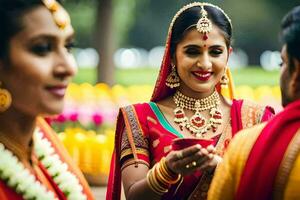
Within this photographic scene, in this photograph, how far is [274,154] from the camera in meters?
3.28

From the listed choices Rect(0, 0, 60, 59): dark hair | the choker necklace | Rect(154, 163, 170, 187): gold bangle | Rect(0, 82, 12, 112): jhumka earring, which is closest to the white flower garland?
Rect(0, 82, 12, 112): jhumka earring

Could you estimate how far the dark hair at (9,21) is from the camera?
3.27 meters

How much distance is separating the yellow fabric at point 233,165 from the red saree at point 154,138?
1.19 metres

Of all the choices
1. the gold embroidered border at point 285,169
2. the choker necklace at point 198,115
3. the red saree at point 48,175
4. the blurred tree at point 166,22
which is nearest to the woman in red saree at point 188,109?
the choker necklace at point 198,115

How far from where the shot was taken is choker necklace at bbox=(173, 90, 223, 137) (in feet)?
15.9

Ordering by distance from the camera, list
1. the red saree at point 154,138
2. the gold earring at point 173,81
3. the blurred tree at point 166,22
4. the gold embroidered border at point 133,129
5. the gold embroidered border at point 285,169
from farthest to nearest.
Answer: the blurred tree at point 166,22
the gold earring at point 173,81
the gold embroidered border at point 133,129
the red saree at point 154,138
the gold embroidered border at point 285,169

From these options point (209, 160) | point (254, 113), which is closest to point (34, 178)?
point (209, 160)

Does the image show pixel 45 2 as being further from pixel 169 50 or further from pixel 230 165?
pixel 169 50

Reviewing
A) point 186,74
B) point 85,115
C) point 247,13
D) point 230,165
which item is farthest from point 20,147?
point 247,13

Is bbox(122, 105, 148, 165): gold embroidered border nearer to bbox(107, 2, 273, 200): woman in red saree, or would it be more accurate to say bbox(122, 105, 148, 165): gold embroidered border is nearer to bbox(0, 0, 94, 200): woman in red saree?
bbox(107, 2, 273, 200): woman in red saree

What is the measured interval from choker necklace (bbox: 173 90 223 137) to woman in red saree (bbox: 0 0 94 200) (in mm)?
1516

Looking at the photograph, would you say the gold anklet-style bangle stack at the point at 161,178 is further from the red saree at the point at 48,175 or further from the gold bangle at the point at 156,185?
the red saree at the point at 48,175

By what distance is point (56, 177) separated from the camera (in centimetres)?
357

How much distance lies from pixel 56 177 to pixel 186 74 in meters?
1.37
